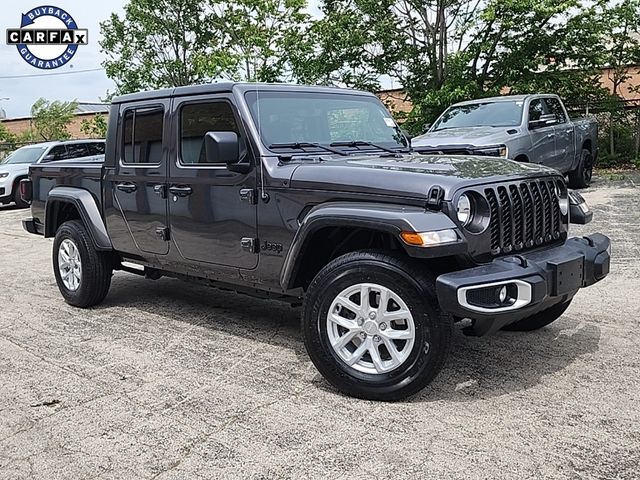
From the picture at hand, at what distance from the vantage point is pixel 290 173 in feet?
15.0

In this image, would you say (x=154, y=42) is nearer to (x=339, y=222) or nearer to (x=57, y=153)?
(x=57, y=153)

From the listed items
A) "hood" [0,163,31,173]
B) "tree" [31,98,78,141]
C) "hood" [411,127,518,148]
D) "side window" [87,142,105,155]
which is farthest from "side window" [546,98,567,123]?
"tree" [31,98,78,141]

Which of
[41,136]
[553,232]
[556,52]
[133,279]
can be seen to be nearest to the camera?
[553,232]

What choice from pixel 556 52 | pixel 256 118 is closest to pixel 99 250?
pixel 256 118

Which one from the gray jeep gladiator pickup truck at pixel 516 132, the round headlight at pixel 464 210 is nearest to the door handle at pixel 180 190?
the round headlight at pixel 464 210

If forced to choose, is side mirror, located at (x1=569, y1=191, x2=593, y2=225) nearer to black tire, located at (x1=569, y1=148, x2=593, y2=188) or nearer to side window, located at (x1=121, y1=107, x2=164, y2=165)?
→ side window, located at (x1=121, y1=107, x2=164, y2=165)

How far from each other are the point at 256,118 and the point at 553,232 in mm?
2152

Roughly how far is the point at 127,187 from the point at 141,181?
218 mm

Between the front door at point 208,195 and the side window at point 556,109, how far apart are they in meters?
8.58

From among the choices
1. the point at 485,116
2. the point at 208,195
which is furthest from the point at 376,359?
the point at 485,116

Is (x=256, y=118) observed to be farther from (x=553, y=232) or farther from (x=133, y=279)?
(x=133, y=279)

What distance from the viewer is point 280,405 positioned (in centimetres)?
403

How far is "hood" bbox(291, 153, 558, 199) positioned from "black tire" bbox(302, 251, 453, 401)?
41cm

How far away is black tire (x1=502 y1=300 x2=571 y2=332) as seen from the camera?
5160 mm
